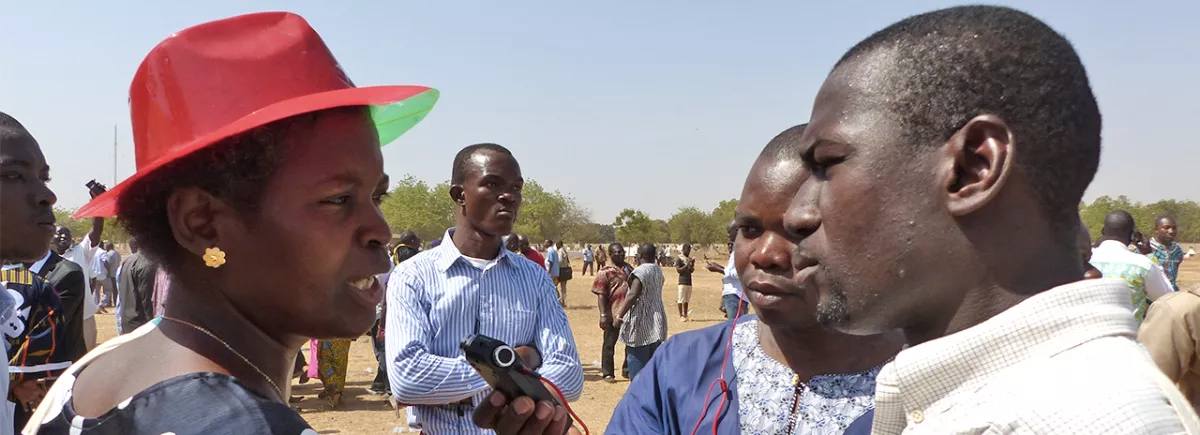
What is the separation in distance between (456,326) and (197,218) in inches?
83.0

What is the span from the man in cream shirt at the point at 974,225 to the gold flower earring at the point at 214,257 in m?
1.13

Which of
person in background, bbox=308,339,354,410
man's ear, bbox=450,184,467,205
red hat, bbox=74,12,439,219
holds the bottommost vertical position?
person in background, bbox=308,339,354,410

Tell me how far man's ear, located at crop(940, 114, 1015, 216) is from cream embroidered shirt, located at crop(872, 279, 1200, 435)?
0.18m

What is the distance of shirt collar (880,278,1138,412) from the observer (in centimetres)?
115

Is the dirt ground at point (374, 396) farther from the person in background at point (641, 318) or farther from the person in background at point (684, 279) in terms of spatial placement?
the person in background at point (641, 318)

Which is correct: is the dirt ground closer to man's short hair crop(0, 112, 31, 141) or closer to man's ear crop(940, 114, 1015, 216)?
man's ear crop(940, 114, 1015, 216)

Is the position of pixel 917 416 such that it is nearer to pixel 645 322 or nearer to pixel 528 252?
pixel 645 322

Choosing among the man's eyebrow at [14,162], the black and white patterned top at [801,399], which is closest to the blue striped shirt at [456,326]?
the black and white patterned top at [801,399]

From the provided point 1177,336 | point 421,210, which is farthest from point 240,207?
point 421,210

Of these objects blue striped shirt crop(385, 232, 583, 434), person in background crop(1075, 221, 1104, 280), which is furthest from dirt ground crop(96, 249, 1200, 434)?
blue striped shirt crop(385, 232, 583, 434)

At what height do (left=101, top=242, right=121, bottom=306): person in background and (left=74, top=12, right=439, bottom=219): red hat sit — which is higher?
(left=74, top=12, right=439, bottom=219): red hat

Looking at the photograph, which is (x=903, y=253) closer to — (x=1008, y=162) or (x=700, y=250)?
(x=1008, y=162)

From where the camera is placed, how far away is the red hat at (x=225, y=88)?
1.38 meters

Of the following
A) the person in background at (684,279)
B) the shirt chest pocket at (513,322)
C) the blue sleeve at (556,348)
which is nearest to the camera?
the blue sleeve at (556,348)
